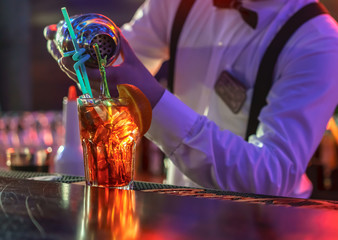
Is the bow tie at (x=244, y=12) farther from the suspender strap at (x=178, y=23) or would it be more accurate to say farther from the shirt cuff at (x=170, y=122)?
the shirt cuff at (x=170, y=122)

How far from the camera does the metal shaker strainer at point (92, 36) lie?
875mm

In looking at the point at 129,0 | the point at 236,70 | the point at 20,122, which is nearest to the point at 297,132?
the point at 236,70

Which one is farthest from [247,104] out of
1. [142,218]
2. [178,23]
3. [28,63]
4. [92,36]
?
[28,63]

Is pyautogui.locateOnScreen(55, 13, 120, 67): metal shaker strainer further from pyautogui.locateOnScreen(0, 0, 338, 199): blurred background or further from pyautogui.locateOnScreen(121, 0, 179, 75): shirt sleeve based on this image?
pyautogui.locateOnScreen(0, 0, 338, 199): blurred background

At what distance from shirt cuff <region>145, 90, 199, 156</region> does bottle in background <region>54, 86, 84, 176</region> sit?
20 cm

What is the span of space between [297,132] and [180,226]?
966 mm

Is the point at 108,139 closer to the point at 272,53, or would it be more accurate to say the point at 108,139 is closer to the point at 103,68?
the point at 103,68

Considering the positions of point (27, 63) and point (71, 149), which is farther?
point (27, 63)

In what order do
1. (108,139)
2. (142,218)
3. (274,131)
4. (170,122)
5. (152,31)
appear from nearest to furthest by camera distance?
(142,218) < (108,139) < (170,122) < (274,131) < (152,31)

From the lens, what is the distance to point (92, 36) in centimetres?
87

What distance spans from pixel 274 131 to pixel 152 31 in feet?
2.55

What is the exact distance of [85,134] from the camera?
2.64 feet

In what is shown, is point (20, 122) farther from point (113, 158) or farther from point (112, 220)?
point (112, 220)

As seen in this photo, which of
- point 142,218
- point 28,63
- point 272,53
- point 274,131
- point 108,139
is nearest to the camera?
point 142,218
